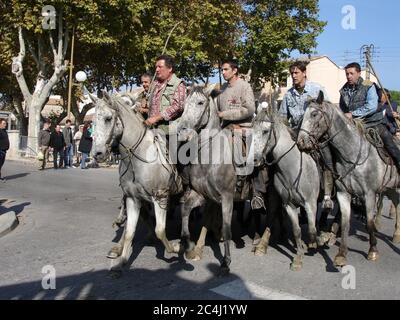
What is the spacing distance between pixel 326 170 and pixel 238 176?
1429 mm

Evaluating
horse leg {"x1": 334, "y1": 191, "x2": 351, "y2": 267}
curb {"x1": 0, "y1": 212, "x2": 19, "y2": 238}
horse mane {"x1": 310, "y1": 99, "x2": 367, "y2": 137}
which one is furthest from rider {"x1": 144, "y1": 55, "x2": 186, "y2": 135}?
curb {"x1": 0, "y1": 212, "x2": 19, "y2": 238}

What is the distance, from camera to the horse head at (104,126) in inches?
210

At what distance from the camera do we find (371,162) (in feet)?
21.0

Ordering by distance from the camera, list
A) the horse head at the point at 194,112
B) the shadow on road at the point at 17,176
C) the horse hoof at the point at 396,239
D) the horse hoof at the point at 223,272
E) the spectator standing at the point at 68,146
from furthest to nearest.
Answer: the spectator standing at the point at 68,146 < the shadow on road at the point at 17,176 < the horse hoof at the point at 396,239 < the horse hoof at the point at 223,272 < the horse head at the point at 194,112

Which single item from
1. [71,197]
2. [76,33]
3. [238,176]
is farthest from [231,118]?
[76,33]

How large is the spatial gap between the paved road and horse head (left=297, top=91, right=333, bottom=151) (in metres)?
1.75

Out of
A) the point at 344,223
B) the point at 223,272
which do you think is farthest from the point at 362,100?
the point at 223,272

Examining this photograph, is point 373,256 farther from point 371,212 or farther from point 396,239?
point 396,239

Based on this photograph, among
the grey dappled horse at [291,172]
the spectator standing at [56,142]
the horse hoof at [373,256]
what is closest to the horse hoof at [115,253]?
the grey dappled horse at [291,172]

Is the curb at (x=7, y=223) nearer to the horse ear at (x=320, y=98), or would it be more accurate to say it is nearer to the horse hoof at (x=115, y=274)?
the horse hoof at (x=115, y=274)

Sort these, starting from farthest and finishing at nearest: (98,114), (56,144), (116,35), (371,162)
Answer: (116,35) < (56,144) < (371,162) < (98,114)

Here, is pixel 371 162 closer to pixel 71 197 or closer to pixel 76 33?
pixel 71 197

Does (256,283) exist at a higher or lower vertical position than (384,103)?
lower

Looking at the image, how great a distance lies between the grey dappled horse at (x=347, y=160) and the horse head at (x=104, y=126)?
2.53m
